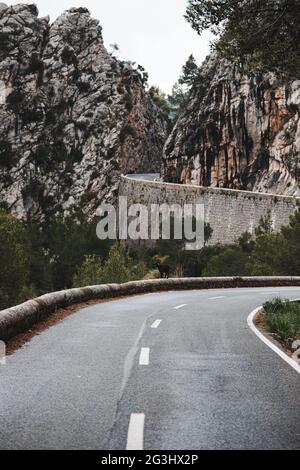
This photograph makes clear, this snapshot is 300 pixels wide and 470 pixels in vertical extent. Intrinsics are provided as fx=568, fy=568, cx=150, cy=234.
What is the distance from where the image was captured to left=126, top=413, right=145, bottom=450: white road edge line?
4.78 meters

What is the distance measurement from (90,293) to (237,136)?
5987cm

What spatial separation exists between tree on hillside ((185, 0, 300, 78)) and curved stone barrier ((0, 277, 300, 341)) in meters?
7.91

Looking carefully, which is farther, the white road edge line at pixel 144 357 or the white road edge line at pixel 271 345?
the white road edge line at pixel 271 345

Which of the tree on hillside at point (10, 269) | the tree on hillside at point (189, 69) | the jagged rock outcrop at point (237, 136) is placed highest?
the tree on hillside at point (189, 69)

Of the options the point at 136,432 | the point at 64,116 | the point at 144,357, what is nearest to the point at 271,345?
the point at 144,357

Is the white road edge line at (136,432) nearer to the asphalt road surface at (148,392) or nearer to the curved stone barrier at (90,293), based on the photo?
the asphalt road surface at (148,392)

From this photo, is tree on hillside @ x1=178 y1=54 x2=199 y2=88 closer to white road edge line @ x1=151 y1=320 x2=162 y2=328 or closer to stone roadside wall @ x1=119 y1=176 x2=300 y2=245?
stone roadside wall @ x1=119 y1=176 x2=300 y2=245

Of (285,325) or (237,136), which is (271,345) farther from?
(237,136)

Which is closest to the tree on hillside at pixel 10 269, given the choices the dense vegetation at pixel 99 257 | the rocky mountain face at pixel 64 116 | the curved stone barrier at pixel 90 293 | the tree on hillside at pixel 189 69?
the dense vegetation at pixel 99 257

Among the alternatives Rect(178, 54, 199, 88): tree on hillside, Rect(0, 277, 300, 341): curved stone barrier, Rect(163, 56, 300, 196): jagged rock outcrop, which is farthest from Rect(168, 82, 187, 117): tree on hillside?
Rect(0, 277, 300, 341): curved stone barrier

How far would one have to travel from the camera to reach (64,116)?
343ft

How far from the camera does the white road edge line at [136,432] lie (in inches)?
188

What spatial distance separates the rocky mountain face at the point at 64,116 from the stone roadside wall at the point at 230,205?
19.7 meters
